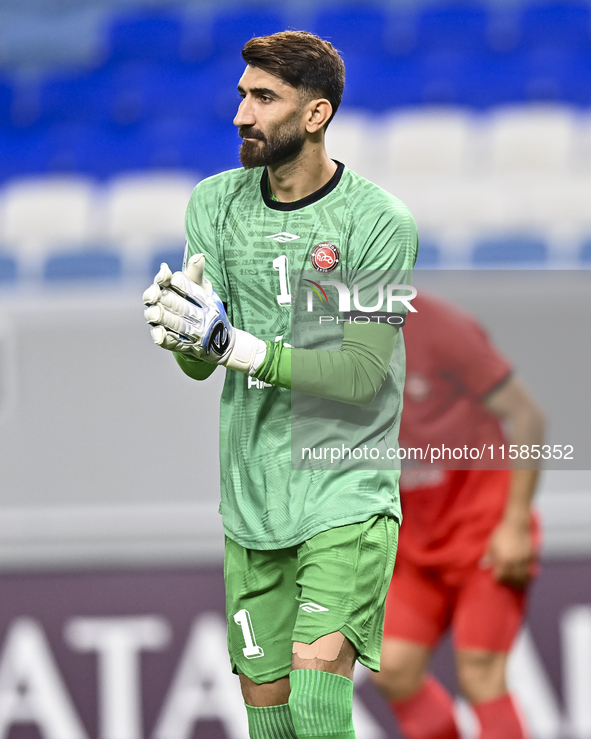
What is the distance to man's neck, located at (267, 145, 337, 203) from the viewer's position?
7.33 ft

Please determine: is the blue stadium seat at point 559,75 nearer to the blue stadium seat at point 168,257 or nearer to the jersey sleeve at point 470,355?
the blue stadium seat at point 168,257

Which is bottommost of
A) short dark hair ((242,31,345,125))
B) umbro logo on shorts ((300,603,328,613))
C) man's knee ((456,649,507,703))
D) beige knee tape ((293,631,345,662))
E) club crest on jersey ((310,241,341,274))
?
man's knee ((456,649,507,703))

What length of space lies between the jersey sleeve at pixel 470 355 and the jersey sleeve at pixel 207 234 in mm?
1225

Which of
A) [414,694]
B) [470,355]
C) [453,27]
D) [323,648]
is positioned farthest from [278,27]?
[323,648]

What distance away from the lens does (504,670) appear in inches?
142

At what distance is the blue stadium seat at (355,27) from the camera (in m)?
6.27

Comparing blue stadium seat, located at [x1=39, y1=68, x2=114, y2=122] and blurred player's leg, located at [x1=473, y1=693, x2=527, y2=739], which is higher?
blue stadium seat, located at [x1=39, y1=68, x2=114, y2=122]

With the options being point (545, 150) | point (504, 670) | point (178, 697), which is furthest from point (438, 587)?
point (545, 150)

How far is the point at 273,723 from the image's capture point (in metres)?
2.26

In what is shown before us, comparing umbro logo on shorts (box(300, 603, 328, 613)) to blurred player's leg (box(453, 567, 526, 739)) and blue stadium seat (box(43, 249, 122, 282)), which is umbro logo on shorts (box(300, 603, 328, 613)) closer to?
blurred player's leg (box(453, 567, 526, 739))

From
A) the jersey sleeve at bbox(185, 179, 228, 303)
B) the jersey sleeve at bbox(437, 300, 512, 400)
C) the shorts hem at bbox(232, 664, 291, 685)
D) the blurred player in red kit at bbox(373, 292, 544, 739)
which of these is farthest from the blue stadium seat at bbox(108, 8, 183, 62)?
the shorts hem at bbox(232, 664, 291, 685)

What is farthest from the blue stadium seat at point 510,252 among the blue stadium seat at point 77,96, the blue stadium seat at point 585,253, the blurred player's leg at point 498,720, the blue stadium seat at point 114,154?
the blue stadium seat at point 77,96

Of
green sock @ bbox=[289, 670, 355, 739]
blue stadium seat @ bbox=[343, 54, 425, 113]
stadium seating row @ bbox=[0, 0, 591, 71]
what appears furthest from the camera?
stadium seating row @ bbox=[0, 0, 591, 71]

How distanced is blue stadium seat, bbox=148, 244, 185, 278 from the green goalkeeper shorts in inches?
81.3
